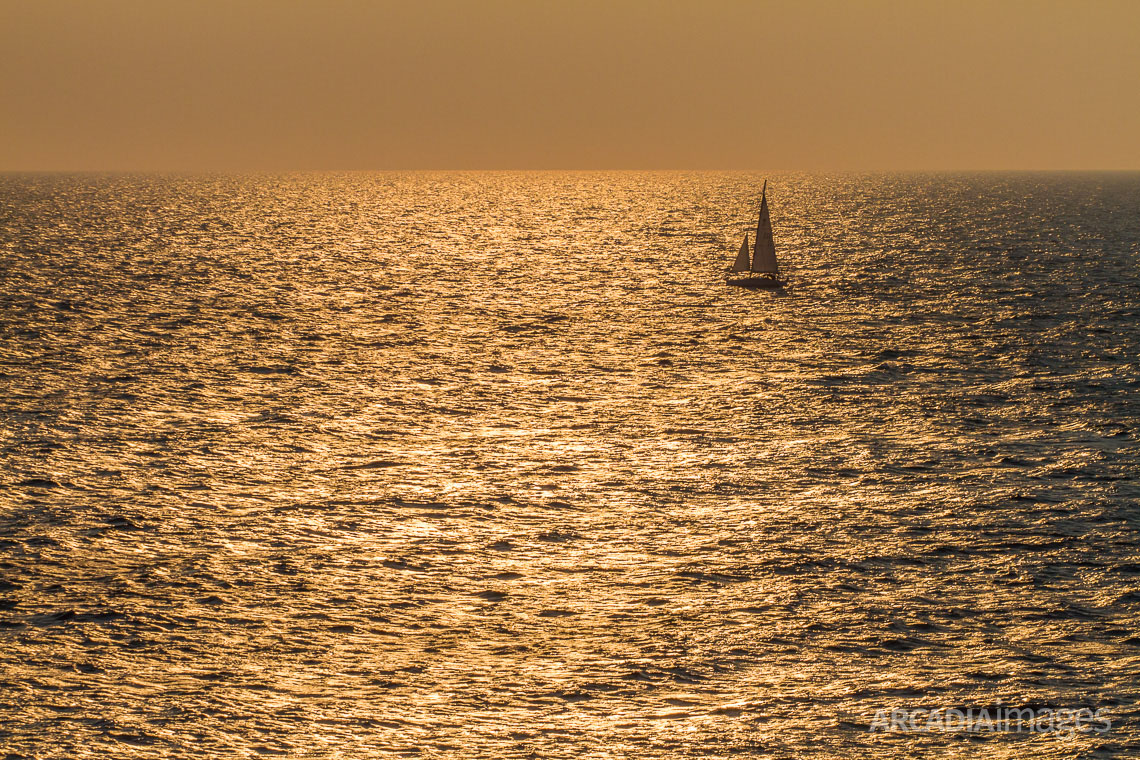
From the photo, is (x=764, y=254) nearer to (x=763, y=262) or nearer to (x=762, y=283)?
(x=763, y=262)

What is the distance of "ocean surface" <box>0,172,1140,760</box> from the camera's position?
27.4 meters

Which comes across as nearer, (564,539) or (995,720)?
(995,720)

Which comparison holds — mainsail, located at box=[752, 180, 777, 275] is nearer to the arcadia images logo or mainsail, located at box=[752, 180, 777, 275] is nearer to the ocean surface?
the ocean surface

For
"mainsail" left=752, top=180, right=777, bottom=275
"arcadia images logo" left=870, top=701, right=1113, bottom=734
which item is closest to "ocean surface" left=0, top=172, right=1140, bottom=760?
"arcadia images logo" left=870, top=701, right=1113, bottom=734

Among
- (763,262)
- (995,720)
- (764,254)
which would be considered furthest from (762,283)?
(995,720)

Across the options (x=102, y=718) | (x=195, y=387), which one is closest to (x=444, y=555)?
(x=102, y=718)

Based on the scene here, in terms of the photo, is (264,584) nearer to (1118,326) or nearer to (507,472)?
(507,472)

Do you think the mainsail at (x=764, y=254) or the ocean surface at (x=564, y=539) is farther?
the mainsail at (x=764, y=254)

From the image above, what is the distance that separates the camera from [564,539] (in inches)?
1583

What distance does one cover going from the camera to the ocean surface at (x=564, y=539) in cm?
2739

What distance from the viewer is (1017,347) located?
78438 mm

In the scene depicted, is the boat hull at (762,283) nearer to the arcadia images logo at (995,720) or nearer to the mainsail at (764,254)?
the mainsail at (764,254)

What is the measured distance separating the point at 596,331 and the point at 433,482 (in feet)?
152

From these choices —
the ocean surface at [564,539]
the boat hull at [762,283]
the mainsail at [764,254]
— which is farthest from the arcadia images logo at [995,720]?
the boat hull at [762,283]
